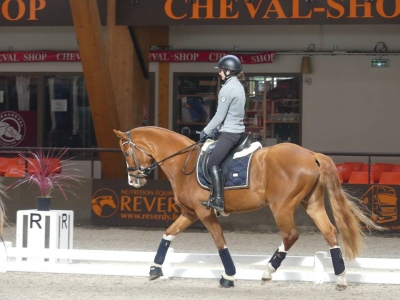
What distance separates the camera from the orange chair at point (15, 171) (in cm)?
1666

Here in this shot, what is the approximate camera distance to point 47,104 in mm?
20938

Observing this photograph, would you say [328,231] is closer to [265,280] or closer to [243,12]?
[265,280]

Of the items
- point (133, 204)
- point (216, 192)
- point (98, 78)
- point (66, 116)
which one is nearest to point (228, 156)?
point (216, 192)

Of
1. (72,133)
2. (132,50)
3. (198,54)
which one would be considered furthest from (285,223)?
(72,133)

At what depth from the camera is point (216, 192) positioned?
9.84 m

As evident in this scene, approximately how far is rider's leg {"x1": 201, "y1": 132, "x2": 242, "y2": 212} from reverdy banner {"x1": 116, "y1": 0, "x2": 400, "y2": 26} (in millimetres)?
5589

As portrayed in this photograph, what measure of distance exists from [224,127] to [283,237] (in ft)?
4.46

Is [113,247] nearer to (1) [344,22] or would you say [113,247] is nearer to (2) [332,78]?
(1) [344,22]

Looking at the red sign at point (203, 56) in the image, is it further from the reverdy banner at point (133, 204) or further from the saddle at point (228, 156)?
the saddle at point (228, 156)

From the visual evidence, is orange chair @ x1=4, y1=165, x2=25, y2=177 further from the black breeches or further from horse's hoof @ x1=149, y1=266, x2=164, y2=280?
the black breeches

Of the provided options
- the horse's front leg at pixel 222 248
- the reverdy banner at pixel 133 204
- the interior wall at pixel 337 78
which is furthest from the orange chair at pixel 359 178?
the horse's front leg at pixel 222 248

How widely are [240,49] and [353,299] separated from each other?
1111 centimetres

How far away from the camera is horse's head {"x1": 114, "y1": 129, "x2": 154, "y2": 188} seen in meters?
10.4

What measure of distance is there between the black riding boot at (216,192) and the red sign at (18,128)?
11.7 m
